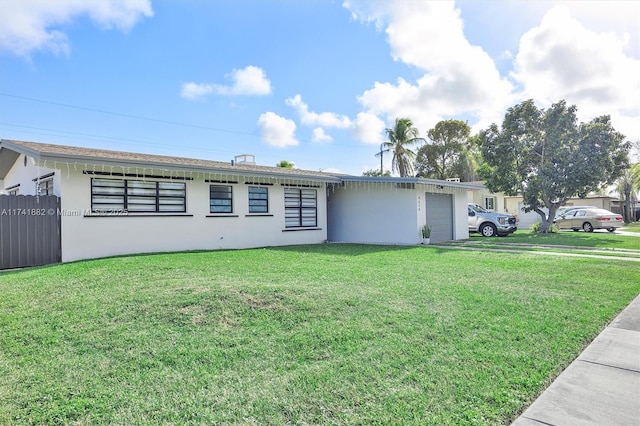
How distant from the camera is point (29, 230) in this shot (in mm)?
9555

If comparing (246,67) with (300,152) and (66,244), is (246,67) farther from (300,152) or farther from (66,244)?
(300,152)

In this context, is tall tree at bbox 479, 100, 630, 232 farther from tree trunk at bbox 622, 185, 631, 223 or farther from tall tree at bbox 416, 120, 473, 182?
tall tree at bbox 416, 120, 473, 182

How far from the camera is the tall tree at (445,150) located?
3825 cm

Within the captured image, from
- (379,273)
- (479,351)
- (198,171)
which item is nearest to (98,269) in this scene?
(198,171)

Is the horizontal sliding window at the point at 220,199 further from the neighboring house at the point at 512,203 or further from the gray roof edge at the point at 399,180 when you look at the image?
the neighboring house at the point at 512,203

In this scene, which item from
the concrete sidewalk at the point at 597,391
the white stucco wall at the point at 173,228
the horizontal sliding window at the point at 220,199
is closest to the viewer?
the concrete sidewalk at the point at 597,391

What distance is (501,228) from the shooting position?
1947cm

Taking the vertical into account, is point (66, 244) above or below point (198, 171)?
below

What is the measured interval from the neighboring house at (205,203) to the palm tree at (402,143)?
54.3ft

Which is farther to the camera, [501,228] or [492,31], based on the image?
[501,228]

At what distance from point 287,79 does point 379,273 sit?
12.9m

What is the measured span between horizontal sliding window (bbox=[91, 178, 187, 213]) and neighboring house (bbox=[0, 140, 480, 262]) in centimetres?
3

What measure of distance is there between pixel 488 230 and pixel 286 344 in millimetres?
18487

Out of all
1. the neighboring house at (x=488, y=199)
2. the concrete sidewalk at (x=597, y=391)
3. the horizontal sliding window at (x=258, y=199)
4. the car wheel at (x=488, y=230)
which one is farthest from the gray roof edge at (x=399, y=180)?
the neighboring house at (x=488, y=199)
